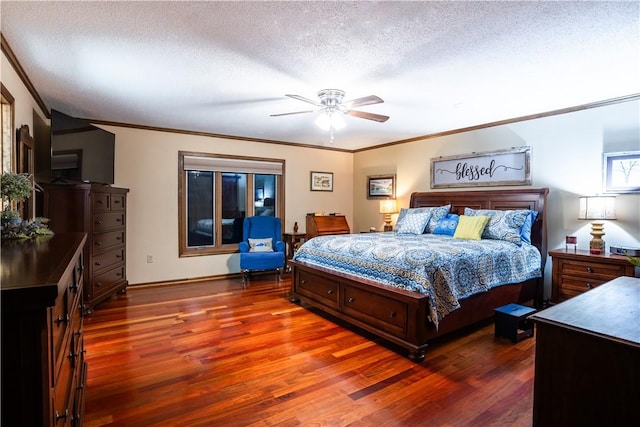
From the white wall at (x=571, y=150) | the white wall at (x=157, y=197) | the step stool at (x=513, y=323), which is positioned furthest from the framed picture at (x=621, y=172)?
the white wall at (x=157, y=197)

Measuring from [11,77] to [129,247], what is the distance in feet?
8.81

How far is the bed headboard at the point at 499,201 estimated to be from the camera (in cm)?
400

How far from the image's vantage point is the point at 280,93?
339 centimetres

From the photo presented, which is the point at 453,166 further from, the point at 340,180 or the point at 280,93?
the point at 280,93

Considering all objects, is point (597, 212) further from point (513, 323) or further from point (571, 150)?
point (513, 323)

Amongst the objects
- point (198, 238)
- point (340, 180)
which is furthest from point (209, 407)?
point (340, 180)

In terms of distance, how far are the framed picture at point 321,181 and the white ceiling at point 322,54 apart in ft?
7.93

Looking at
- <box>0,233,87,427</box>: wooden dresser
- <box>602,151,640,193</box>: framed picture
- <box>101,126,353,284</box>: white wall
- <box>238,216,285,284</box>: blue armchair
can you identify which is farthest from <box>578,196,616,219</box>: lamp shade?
<box>101,126,353,284</box>: white wall

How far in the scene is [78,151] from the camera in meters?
3.74

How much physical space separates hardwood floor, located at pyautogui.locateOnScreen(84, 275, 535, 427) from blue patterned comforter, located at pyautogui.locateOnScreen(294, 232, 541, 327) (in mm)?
484

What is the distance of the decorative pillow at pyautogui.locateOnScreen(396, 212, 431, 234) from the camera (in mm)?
4586

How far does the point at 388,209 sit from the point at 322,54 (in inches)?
142

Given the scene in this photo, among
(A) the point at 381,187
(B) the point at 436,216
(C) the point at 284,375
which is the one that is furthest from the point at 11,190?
(A) the point at 381,187

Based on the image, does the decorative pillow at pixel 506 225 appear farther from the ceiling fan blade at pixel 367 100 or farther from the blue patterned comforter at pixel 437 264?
the ceiling fan blade at pixel 367 100
